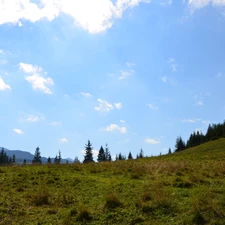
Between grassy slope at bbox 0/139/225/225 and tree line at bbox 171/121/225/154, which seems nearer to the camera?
grassy slope at bbox 0/139/225/225

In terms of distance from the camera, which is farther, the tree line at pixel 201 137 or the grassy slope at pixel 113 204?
the tree line at pixel 201 137

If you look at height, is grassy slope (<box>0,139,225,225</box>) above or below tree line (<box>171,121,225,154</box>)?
below

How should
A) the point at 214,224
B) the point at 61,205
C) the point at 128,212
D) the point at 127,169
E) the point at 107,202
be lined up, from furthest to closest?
the point at 127,169
the point at 61,205
the point at 107,202
the point at 128,212
the point at 214,224

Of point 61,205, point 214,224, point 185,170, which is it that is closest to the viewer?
point 214,224

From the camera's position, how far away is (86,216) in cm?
930

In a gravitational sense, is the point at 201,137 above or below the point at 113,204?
above

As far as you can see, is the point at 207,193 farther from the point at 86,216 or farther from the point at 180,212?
the point at 86,216

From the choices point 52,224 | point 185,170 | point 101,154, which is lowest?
point 52,224

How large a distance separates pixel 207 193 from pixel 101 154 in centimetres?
11095

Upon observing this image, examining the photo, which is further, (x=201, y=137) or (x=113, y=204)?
(x=201, y=137)

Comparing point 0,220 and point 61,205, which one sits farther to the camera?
point 61,205

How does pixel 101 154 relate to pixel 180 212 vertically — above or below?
above

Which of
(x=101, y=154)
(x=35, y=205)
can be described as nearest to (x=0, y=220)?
(x=35, y=205)

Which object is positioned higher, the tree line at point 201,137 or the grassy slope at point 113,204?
the tree line at point 201,137
